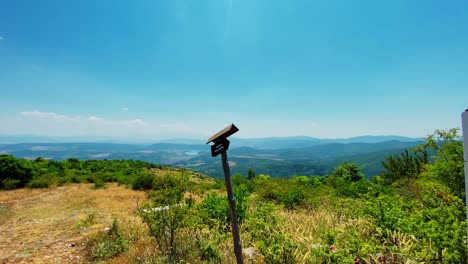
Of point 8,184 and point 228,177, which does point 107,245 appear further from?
point 8,184

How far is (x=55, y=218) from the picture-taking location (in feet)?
30.8

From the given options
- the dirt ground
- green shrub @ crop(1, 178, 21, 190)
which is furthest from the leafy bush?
green shrub @ crop(1, 178, 21, 190)

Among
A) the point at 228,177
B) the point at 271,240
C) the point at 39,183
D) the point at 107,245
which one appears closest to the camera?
the point at 228,177

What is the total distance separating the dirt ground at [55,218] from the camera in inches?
240

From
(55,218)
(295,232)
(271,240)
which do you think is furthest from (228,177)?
(55,218)

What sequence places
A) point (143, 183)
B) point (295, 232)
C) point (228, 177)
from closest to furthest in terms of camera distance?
point (228, 177) → point (295, 232) → point (143, 183)

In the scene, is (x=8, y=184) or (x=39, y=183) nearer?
(x=8, y=184)

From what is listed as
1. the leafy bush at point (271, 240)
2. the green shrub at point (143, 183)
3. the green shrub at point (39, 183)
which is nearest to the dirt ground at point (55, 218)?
the green shrub at point (39, 183)

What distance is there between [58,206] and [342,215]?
12.5 metres

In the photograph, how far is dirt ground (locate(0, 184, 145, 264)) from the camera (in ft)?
20.0

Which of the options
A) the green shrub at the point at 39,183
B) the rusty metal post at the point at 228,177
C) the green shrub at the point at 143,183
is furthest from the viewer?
the green shrub at the point at 143,183

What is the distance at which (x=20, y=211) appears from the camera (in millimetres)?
10578

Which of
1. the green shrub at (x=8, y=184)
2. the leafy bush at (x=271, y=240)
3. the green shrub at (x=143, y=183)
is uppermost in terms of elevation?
the leafy bush at (x=271, y=240)

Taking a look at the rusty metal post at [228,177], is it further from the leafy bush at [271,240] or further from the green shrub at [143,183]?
the green shrub at [143,183]
